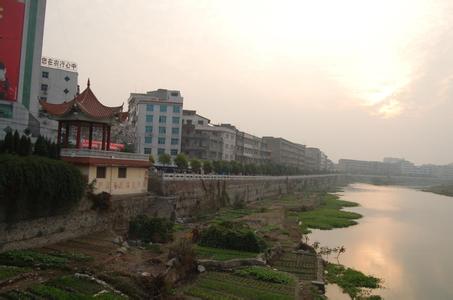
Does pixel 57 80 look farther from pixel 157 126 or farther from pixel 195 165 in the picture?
pixel 195 165

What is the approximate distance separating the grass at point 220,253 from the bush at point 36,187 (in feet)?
25.7

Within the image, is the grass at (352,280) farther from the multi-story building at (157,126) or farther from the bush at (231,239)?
the multi-story building at (157,126)

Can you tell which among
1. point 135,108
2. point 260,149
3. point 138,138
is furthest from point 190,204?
point 260,149

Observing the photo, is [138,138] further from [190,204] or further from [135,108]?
[190,204]

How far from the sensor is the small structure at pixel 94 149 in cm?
2577

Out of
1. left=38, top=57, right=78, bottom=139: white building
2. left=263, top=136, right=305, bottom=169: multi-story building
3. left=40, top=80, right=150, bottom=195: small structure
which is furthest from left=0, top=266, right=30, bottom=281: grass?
left=263, top=136, right=305, bottom=169: multi-story building

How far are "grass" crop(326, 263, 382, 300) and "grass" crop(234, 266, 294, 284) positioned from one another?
135 inches

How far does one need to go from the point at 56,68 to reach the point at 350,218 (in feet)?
148

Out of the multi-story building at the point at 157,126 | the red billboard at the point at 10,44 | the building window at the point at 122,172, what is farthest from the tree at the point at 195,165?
the red billboard at the point at 10,44

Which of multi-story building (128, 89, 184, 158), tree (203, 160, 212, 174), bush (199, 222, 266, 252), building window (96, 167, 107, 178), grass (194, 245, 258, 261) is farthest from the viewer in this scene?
multi-story building (128, 89, 184, 158)

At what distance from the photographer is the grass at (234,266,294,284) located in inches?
774

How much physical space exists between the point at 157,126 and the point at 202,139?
37.8ft

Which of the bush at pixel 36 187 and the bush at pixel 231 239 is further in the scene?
the bush at pixel 231 239

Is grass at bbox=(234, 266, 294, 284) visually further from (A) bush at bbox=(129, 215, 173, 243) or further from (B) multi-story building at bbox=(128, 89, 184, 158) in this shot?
(B) multi-story building at bbox=(128, 89, 184, 158)
